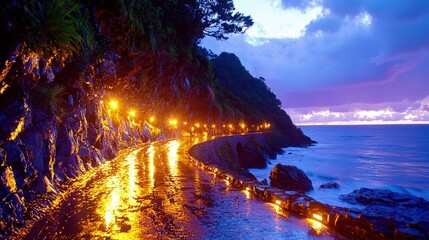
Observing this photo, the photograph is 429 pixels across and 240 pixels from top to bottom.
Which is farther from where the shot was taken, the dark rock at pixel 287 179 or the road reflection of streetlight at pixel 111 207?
the dark rock at pixel 287 179

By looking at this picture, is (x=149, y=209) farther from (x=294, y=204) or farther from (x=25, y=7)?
(x=25, y=7)

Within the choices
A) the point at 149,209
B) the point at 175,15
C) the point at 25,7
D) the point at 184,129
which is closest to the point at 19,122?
the point at 25,7

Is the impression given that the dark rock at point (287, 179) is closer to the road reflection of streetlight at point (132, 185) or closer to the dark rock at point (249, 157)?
the road reflection of streetlight at point (132, 185)

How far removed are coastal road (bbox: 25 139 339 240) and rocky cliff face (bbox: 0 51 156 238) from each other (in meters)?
0.52

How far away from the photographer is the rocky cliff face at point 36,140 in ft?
14.9

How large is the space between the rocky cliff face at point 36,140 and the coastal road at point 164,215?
1.70ft

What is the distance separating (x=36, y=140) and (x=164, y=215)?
3633 mm

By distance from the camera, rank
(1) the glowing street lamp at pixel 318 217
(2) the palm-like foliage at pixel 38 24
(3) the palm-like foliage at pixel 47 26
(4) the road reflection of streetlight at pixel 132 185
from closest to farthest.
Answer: (2) the palm-like foliage at pixel 38 24 < (3) the palm-like foliage at pixel 47 26 < (1) the glowing street lamp at pixel 318 217 < (4) the road reflection of streetlight at pixel 132 185

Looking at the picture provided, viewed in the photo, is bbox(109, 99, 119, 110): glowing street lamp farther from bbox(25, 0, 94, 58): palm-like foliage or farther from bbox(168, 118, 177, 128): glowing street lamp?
bbox(168, 118, 177, 128): glowing street lamp

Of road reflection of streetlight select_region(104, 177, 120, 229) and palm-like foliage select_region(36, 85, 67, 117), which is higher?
palm-like foliage select_region(36, 85, 67, 117)

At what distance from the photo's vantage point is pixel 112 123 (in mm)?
17078

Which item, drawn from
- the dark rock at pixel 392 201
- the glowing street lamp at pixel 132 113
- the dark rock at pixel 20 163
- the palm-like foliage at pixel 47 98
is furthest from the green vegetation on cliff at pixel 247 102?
the dark rock at pixel 20 163

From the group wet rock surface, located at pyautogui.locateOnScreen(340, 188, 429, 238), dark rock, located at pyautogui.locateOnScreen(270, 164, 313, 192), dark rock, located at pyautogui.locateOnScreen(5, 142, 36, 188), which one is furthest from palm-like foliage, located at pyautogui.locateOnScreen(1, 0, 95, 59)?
dark rock, located at pyautogui.locateOnScreen(270, 164, 313, 192)

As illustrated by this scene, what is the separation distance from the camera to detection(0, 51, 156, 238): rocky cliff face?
4.53m
